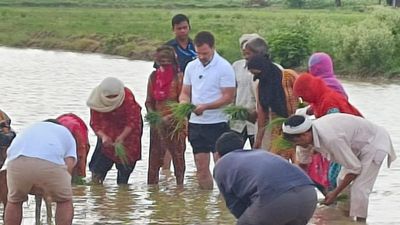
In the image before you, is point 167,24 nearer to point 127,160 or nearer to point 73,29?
point 73,29

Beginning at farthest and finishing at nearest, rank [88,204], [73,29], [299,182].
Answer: [73,29], [88,204], [299,182]

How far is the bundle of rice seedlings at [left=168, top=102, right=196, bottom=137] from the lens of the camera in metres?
11.6

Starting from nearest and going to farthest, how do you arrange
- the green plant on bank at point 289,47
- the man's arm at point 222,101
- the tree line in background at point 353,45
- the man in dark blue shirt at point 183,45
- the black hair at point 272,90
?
1. the black hair at point 272,90
2. the man's arm at point 222,101
3. the man in dark blue shirt at point 183,45
4. the tree line in background at point 353,45
5. the green plant on bank at point 289,47

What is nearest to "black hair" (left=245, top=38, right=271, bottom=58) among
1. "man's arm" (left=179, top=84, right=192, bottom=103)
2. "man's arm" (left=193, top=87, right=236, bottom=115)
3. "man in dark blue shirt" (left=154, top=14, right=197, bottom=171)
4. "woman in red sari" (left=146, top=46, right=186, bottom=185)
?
"man's arm" (left=193, top=87, right=236, bottom=115)

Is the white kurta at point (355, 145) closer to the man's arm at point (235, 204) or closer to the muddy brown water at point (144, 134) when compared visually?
the muddy brown water at point (144, 134)

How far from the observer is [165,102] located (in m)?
12.2

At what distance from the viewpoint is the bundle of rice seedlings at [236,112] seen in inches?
447

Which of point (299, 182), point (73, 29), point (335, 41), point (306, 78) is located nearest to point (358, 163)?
point (306, 78)

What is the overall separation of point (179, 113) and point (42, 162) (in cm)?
335

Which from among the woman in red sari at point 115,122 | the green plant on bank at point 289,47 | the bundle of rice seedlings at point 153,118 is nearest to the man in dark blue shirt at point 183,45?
the bundle of rice seedlings at point 153,118

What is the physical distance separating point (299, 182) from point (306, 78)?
3320 mm

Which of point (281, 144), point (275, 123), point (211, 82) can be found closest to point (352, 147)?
point (281, 144)

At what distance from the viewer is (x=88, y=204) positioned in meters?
11.6

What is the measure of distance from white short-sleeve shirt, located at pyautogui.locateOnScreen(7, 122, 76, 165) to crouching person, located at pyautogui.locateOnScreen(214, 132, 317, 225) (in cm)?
169
